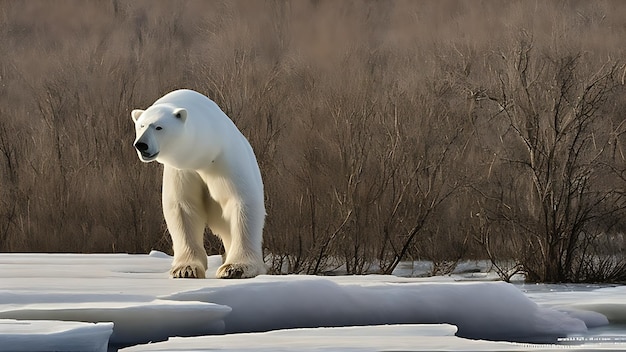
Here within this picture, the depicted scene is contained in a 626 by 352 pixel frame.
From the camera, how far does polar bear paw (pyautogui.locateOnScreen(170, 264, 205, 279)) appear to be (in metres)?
5.35

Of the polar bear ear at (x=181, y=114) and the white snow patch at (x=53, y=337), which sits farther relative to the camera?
the polar bear ear at (x=181, y=114)

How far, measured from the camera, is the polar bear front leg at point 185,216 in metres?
5.47

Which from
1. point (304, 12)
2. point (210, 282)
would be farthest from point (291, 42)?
point (210, 282)

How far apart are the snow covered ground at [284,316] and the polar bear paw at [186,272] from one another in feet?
1.00

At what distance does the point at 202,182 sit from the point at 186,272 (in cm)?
54

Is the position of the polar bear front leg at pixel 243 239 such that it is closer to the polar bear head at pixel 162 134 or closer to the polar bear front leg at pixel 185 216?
the polar bear front leg at pixel 185 216

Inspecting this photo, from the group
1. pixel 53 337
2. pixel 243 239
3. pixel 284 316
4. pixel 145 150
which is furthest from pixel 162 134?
pixel 53 337

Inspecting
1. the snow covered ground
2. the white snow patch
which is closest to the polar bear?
the snow covered ground

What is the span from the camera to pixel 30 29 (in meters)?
24.2

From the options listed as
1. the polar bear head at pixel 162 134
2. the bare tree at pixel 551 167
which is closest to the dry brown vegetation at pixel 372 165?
the bare tree at pixel 551 167

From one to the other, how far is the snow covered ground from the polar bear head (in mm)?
643

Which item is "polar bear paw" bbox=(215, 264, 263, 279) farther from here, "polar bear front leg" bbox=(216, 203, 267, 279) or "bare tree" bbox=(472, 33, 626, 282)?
"bare tree" bbox=(472, 33, 626, 282)

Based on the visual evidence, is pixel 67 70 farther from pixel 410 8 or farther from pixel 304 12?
pixel 410 8

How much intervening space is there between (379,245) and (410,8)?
14657mm
